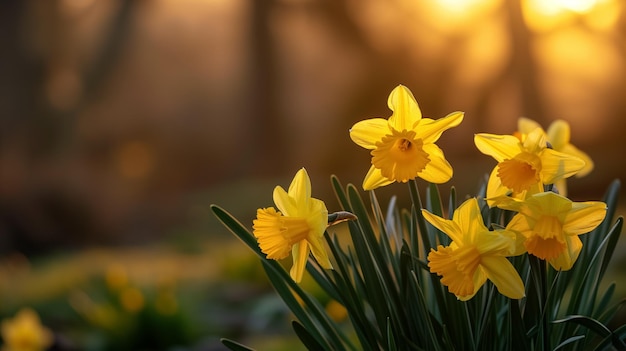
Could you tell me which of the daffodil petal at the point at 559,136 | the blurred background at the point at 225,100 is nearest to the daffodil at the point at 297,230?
the daffodil petal at the point at 559,136

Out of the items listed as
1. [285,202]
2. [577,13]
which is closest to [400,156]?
[285,202]

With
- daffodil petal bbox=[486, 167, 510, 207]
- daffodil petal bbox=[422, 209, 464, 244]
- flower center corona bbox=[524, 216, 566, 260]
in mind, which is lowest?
flower center corona bbox=[524, 216, 566, 260]

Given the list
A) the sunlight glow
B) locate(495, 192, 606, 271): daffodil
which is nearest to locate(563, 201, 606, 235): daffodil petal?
locate(495, 192, 606, 271): daffodil

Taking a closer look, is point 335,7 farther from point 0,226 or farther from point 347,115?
point 0,226

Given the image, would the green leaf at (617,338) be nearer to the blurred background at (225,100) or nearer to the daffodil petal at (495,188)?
the daffodil petal at (495,188)

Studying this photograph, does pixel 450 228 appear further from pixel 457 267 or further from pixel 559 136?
pixel 559 136

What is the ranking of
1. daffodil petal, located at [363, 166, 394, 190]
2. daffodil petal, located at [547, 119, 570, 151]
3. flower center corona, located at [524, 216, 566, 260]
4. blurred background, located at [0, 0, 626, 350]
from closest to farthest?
1. flower center corona, located at [524, 216, 566, 260]
2. daffodil petal, located at [363, 166, 394, 190]
3. daffodil petal, located at [547, 119, 570, 151]
4. blurred background, located at [0, 0, 626, 350]

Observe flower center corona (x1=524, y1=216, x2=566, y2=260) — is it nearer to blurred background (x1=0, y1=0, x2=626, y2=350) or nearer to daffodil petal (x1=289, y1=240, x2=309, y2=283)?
daffodil petal (x1=289, y1=240, x2=309, y2=283)
